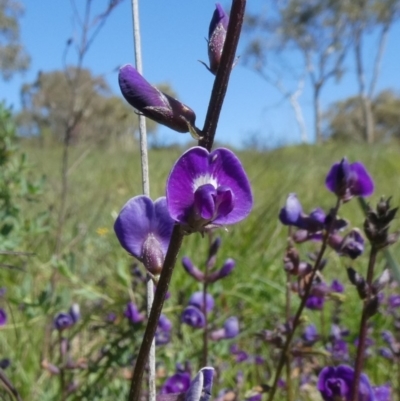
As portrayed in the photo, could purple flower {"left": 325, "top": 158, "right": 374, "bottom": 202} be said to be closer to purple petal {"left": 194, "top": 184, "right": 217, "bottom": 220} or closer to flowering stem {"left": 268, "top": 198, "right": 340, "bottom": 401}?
flowering stem {"left": 268, "top": 198, "right": 340, "bottom": 401}

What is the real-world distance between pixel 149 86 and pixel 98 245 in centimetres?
300

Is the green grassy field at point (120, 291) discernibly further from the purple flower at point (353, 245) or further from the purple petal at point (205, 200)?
the purple flower at point (353, 245)

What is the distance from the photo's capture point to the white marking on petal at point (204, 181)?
657 millimetres

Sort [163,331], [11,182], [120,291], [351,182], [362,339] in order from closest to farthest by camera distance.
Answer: [362,339]
[351,182]
[163,331]
[11,182]
[120,291]

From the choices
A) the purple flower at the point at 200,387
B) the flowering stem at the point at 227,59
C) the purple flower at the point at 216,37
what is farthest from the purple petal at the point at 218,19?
the purple flower at the point at 200,387

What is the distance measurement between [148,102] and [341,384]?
0.55 metres

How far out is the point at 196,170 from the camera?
0.65 metres

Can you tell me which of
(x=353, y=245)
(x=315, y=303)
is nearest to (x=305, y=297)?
(x=353, y=245)

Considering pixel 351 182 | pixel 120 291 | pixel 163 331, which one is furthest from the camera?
pixel 120 291

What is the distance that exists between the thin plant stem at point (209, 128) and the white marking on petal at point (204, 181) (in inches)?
1.3

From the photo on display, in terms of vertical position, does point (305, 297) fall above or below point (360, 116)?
below

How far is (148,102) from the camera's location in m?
0.66

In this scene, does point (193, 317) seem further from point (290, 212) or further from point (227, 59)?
point (227, 59)

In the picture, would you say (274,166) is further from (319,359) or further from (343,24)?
(343,24)
